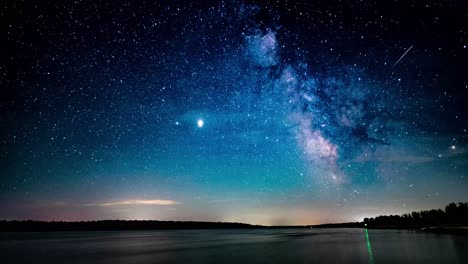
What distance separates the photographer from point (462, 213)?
214 feet

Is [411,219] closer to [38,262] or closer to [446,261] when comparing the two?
[446,261]

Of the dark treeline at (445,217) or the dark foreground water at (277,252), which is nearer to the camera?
the dark foreground water at (277,252)

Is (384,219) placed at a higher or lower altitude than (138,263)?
higher

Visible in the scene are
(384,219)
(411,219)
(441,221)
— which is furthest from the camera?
(384,219)

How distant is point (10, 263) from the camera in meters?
→ 22.2

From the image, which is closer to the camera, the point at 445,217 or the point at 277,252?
the point at 277,252

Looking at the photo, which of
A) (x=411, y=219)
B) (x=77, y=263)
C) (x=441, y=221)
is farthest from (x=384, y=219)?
(x=77, y=263)

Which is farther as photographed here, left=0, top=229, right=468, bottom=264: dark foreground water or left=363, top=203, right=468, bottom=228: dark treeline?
left=363, top=203, right=468, bottom=228: dark treeline

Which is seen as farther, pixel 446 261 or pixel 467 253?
pixel 467 253

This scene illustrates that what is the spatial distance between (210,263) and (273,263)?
4152 millimetres

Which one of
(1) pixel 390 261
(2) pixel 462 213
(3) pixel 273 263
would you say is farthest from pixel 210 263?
(2) pixel 462 213

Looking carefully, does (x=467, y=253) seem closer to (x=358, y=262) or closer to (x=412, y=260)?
(x=412, y=260)

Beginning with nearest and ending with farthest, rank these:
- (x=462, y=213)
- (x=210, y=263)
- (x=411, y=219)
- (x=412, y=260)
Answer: (x=412, y=260)
(x=210, y=263)
(x=462, y=213)
(x=411, y=219)

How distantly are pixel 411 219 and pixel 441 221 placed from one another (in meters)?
23.9
